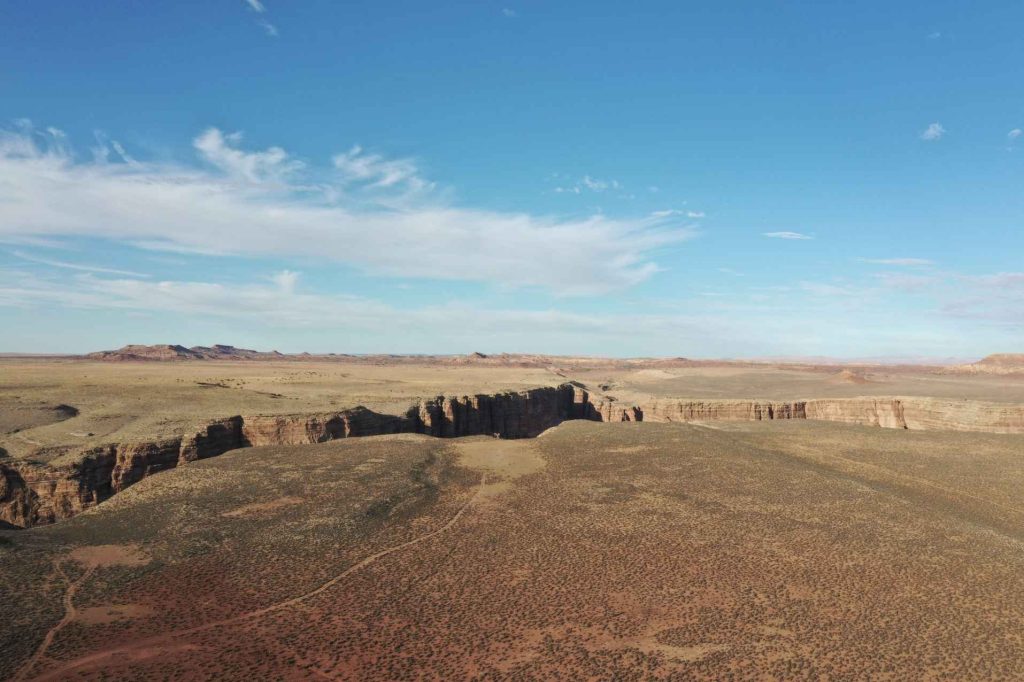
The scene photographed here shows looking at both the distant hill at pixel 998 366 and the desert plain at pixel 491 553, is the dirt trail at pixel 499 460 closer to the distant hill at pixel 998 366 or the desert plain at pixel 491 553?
the desert plain at pixel 491 553

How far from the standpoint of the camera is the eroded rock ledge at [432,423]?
31.3 metres

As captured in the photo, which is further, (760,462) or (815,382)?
(815,382)

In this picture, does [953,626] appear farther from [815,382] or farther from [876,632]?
[815,382]

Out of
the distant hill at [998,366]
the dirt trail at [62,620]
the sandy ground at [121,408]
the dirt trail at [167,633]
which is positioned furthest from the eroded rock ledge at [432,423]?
the distant hill at [998,366]

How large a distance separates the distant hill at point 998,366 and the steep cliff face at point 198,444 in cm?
14937

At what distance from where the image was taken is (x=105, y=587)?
19.0 meters

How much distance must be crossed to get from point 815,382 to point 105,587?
129881 mm

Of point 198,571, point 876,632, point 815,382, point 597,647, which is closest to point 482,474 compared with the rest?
point 198,571

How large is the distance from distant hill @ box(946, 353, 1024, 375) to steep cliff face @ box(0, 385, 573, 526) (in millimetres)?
149368

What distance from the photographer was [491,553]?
21.7 meters

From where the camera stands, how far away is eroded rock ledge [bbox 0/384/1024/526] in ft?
103

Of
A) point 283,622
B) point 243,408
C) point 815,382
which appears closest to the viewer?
point 283,622

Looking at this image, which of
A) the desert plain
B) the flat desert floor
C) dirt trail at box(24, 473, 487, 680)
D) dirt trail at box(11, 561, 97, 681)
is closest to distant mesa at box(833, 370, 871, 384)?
the desert plain

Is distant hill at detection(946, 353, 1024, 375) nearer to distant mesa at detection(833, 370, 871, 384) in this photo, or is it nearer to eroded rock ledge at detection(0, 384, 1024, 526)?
distant mesa at detection(833, 370, 871, 384)
